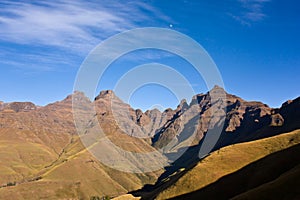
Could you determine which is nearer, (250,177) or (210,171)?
(250,177)

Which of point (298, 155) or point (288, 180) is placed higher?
point (298, 155)

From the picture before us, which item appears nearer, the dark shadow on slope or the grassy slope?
the dark shadow on slope

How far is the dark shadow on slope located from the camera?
147375 mm

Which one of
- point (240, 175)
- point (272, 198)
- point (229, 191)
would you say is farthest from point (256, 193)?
point (240, 175)

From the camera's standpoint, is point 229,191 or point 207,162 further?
point 207,162

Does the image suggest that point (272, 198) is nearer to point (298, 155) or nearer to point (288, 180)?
point (288, 180)

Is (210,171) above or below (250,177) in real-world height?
above

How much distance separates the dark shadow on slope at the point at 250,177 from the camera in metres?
147

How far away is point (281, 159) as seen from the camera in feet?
520

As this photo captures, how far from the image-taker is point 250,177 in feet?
513

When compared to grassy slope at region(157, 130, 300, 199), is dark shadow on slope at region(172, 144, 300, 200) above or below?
below

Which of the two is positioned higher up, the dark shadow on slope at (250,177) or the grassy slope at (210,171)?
the grassy slope at (210,171)

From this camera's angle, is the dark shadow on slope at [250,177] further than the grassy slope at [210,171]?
No

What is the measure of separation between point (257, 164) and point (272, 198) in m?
70.4
